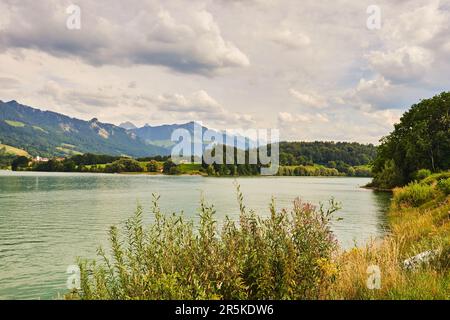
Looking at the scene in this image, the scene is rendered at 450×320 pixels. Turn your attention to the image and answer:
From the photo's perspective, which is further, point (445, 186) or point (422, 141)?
point (422, 141)

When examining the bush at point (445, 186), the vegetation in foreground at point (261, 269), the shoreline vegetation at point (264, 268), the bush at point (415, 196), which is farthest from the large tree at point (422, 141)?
the vegetation in foreground at point (261, 269)

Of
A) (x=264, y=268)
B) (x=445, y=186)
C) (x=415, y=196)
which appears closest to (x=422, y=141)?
(x=415, y=196)

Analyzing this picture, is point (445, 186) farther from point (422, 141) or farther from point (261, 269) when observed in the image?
point (422, 141)

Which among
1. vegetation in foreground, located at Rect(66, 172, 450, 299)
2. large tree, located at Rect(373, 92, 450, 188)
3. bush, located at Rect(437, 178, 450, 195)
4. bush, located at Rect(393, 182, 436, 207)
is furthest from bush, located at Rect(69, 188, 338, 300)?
large tree, located at Rect(373, 92, 450, 188)

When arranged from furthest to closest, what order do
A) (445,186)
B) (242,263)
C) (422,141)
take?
1. (422,141)
2. (445,186)
3. (242,263)

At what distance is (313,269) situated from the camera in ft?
26.9

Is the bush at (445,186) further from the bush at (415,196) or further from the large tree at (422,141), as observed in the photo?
the large tree at (422,141)

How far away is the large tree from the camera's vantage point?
77625 mm

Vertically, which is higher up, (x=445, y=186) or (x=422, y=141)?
(x=422, y=141)

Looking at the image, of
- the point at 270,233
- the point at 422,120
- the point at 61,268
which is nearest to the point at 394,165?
the point at 422,120

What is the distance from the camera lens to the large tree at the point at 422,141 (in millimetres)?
77625

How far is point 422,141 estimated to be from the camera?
251ft
